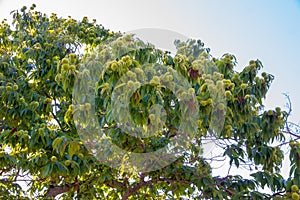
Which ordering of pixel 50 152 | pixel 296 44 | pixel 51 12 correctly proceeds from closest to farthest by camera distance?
1. pixel 296 44
2. pixel 50 152
3. pixel 51 12

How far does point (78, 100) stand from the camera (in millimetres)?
2682

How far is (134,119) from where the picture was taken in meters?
2.34

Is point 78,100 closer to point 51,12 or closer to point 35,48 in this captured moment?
point 35,48

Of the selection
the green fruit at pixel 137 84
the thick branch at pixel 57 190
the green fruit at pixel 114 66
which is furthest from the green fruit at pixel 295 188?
the thick branch at pixel 57 190

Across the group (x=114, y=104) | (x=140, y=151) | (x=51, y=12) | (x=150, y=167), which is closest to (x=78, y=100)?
(x=114, y=104)

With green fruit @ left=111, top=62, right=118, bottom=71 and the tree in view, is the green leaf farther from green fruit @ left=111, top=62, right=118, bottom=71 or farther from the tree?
green fruit @ left=111, top=62, right=118, bottom=71

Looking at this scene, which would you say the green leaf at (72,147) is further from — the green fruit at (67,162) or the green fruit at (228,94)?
the green fruit at (228,94)

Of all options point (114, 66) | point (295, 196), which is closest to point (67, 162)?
point (114, 66)

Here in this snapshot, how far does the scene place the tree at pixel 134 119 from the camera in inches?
96.3

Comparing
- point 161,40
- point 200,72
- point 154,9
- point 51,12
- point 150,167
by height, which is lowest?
point 150,167


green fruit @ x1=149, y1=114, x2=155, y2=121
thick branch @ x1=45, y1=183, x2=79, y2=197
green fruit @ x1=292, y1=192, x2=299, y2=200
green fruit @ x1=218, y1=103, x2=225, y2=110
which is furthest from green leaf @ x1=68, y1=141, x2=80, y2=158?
green fruit @ x1=292, y1=192, x2=299, y2=200

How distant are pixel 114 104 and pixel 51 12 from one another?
3141 mm

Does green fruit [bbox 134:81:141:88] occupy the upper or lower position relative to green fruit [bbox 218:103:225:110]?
upper

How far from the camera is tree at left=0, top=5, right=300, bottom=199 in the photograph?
8.03 ft
